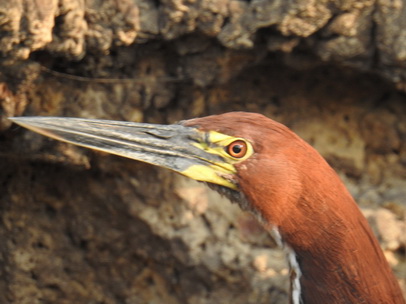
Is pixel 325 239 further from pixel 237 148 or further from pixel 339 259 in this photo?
pixel 237 148

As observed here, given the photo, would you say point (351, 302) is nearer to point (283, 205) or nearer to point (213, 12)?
point (283, 205)

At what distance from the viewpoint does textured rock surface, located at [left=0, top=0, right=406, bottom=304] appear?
345 cm

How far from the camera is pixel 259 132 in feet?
8.71

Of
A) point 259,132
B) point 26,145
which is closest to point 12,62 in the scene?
point 26,145

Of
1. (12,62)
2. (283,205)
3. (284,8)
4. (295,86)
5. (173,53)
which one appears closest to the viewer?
(283,205)

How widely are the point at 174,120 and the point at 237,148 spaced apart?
4.01 feet

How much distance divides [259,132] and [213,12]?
97 cm

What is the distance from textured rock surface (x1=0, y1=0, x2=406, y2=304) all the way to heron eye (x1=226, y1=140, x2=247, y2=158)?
931 mm

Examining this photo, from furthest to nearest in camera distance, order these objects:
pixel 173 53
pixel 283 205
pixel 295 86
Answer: pixel 295 86
pixel 173 53
pixel 283 205

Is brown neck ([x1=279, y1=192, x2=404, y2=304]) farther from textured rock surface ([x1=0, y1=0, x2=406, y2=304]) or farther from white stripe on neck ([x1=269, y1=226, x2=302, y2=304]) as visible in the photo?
textured rock surface ([x1=0, y1=0, x2=406, y2=304])

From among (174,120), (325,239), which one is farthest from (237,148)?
(174,120)

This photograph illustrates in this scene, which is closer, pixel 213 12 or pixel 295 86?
pixel 213 12

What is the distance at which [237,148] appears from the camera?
8.75 feet

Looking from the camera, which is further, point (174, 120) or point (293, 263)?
point (174, 120)
